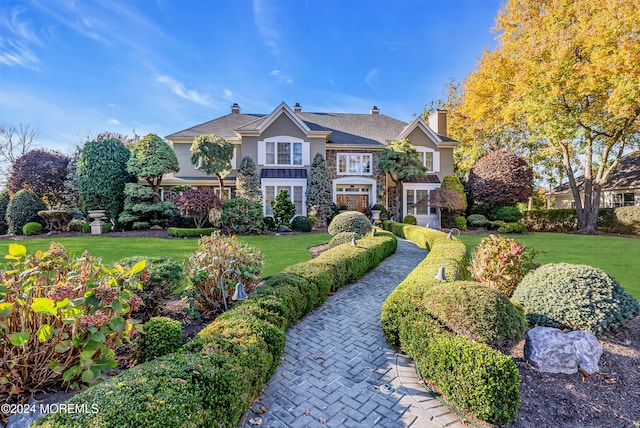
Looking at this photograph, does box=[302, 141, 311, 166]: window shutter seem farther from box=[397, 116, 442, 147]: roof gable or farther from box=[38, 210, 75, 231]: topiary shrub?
box=[38, 210, 75, 231]: topiary shrub

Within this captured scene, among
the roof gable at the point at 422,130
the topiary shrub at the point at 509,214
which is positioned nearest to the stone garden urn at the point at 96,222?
the roof gable at the point at 422,130

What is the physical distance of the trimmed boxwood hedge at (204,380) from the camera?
187 cm

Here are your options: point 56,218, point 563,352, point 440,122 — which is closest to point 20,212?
point 56,218

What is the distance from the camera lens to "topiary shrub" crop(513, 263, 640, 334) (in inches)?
153

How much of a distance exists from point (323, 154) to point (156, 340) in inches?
719

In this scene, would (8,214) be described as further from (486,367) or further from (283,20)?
(486,367)

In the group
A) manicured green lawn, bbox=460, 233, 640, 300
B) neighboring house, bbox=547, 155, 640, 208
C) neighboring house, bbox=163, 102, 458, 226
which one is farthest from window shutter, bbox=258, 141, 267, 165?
neighboring house, bbox=547, 155, 640, 208

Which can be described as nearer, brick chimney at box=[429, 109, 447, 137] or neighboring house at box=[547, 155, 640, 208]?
neighboring house at box=[547, 155, 640, 208]

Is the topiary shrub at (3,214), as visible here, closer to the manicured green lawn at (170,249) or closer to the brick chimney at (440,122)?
the manicured green lawn at (170,249)

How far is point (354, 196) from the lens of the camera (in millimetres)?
21422

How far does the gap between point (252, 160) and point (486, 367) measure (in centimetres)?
1877

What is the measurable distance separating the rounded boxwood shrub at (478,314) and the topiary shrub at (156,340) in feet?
10.1

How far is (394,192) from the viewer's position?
869 inches

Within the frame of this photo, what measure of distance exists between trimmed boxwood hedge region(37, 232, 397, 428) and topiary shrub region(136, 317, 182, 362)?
15.0 inches
